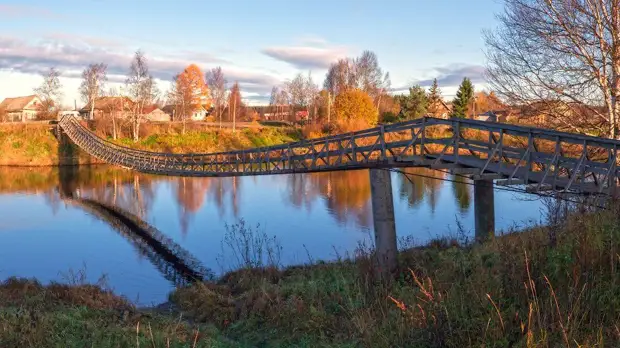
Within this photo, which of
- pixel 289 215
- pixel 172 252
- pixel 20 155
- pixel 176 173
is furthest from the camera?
pixel 20 155

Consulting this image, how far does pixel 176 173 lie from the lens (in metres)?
23.3

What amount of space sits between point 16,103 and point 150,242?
243 feet

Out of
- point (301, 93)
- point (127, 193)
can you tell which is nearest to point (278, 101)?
point (301, 93)

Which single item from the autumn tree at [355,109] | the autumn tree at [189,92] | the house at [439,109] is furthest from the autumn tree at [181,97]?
the house at [439,109]

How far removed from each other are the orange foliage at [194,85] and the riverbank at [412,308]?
46444mm

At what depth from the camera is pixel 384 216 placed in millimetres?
10844

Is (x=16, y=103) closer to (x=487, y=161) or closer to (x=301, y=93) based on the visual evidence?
(x=301, y=93)

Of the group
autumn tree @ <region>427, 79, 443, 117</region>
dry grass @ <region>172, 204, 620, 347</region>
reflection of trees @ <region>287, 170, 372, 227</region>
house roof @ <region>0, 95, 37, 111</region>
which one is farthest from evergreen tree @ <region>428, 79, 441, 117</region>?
house roof @ <region>0, 95, 37, 111</region>

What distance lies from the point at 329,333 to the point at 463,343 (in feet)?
8.90

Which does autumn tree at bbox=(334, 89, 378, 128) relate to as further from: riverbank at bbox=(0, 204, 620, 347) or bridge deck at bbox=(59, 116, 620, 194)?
riverbank at bbox=(0, 204, 620, 347)

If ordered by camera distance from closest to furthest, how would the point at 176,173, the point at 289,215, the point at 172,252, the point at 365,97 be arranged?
the point at 172,252 → the point at 289,215 → the point at 176,173 → the point at 365,97

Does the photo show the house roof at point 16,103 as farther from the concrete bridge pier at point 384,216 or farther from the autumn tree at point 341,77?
the concrete bridge pier at point 384,216

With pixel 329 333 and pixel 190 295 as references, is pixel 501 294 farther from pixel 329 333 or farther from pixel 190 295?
pixel 190 295

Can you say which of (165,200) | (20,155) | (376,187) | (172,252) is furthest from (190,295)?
(20,155)
